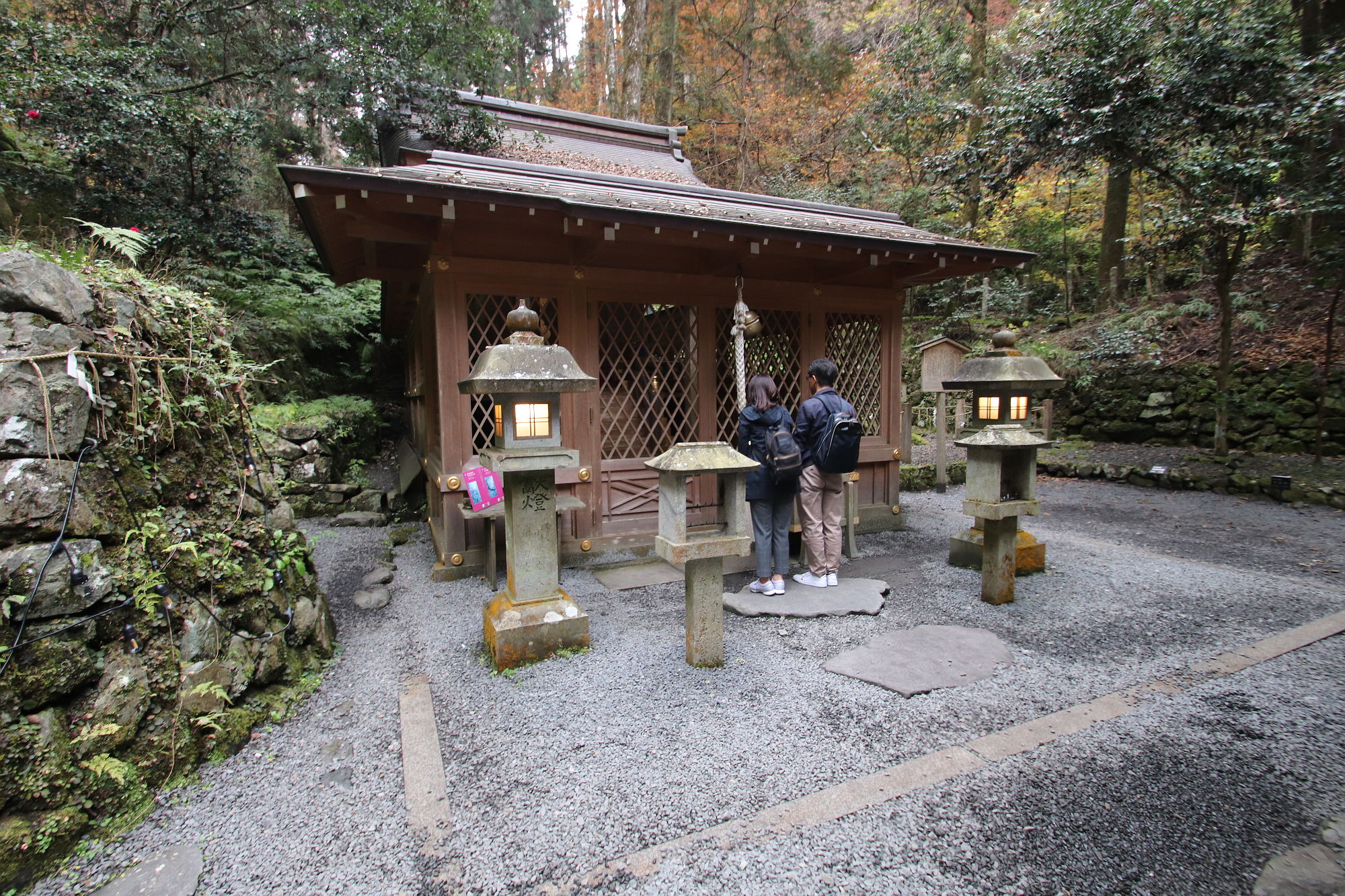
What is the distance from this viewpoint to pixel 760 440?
14.5 feet

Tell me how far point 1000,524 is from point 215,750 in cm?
491

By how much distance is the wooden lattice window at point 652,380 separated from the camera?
19.2 ft

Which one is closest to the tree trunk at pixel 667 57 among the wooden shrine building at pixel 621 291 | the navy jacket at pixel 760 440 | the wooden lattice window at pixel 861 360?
the wooden shrine building at pixel 621 291

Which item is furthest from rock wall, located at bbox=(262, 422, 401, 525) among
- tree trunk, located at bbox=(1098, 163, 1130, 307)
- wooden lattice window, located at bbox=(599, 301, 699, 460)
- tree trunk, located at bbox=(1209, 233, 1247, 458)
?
tree trunk, located at bbox=(1098, 163, 1130, 307)

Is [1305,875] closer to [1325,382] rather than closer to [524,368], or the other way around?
[524,368]

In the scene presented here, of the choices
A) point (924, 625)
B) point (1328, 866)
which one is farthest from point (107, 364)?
point (1328, 866)

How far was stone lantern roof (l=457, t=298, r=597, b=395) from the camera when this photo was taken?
340 centimetres

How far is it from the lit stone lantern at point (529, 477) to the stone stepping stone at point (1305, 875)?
3.10 metres

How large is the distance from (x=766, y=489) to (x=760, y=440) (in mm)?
404

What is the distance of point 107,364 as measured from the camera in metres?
2.79

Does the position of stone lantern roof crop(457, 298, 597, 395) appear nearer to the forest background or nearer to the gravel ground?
the gravel ground

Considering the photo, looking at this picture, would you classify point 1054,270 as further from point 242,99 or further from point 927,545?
point 242,99

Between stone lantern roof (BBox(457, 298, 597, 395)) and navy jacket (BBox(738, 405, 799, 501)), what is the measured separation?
4.56ft

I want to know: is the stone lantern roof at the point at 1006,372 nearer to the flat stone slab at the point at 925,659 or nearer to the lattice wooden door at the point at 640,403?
the flat stone slab at the point at 925,659
